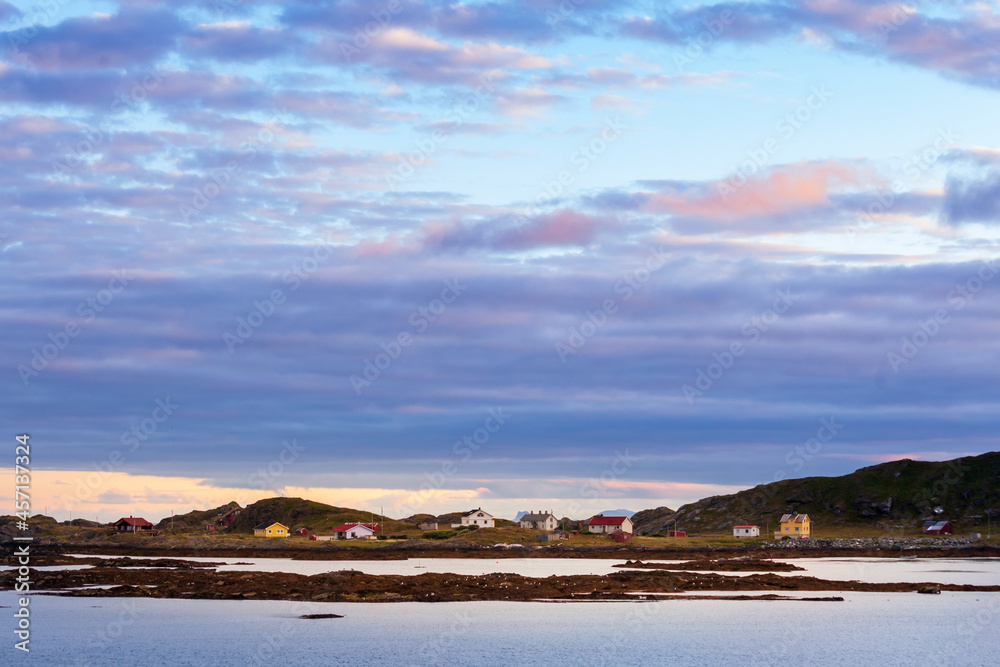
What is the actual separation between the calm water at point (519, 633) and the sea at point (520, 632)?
128 mm

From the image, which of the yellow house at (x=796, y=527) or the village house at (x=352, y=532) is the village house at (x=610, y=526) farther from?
the village house at (x=352, y=532)

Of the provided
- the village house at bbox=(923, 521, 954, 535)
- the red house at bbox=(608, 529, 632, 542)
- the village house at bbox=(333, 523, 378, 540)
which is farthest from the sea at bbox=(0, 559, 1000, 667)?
the village house at bbox=(923, 521, 954, 535)

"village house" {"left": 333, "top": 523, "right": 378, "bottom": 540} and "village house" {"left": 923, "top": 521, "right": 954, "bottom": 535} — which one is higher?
"village house" {"left": 333, "top": 523, "right": 378, "bottom": 540}

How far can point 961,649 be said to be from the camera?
206 ft

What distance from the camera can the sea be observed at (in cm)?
5859

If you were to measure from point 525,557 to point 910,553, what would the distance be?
63082mm

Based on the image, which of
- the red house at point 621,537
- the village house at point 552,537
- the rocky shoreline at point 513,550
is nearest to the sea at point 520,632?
the rocky shoreline at point 513,550

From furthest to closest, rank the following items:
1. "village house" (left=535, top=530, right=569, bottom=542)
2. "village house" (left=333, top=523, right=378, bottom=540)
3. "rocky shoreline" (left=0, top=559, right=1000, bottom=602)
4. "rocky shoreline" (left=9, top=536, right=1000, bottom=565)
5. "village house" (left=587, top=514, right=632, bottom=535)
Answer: "village house" (left=587, top=514, right=632, bottom=535) → "village house" (left=333, top=523, right=378, bottom=540) → "village house" (left=535, top=530, right=569, bottom=542) → "rocky shoreline" (left=9, top=536, right=1000, bottom=565) → "rocky shoreline" (left=0, top=559, right=1000, bottom=602)

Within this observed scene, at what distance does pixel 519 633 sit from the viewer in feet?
225

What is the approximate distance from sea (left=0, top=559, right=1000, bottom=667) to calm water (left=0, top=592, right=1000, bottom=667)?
0.13 m

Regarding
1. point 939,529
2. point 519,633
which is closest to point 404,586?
point 519,633

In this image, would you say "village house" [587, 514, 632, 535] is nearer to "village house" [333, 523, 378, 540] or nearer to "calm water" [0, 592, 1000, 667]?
"village house" [333, 523, 378, 540]

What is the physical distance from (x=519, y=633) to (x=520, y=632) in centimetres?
51

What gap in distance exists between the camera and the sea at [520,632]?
5859 cm
